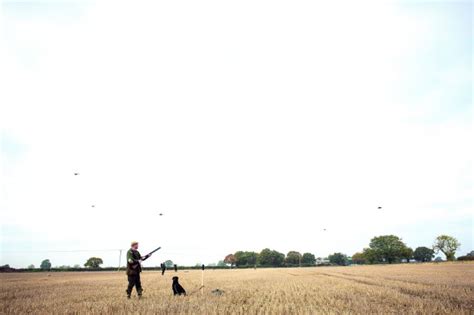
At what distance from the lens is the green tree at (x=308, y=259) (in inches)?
7357

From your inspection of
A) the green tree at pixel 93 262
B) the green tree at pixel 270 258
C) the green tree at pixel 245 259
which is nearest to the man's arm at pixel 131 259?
the green tree at pixel 270 258

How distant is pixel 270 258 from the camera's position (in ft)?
575

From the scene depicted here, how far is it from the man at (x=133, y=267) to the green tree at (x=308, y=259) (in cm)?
18392

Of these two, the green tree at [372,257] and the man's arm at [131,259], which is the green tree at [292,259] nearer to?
the green tree at [372,257]

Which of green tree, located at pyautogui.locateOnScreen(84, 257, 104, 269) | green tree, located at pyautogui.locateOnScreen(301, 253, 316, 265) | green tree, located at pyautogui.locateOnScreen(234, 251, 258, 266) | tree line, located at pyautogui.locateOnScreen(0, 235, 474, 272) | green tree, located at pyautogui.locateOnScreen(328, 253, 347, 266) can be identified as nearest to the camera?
tree line, located at pyautogui.locateOnScreen(0, 235, 474, 272)

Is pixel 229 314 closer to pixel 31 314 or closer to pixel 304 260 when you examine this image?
pixel 31 314

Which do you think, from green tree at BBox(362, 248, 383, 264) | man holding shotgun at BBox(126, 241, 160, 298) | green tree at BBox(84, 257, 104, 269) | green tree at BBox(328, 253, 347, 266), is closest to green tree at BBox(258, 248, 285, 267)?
green tree at BBox(328, 253, 347, 266)

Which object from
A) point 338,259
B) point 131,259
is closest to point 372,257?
point 338,259

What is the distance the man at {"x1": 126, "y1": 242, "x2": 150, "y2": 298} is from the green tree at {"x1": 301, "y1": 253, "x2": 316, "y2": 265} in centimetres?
18392

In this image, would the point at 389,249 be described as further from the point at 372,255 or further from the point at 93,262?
the point at 93,262

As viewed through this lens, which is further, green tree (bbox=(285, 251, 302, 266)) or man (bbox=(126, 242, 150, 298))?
green tree (bbox=(285, 251, 302, 266))

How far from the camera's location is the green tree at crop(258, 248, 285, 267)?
17425cm

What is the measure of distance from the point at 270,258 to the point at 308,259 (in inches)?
1068

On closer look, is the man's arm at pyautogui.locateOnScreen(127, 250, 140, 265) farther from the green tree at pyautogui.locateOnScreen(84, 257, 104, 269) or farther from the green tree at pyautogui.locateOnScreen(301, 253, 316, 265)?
the green tree at pyautogui.locateOnScreen(301, 253, 316, 265)
